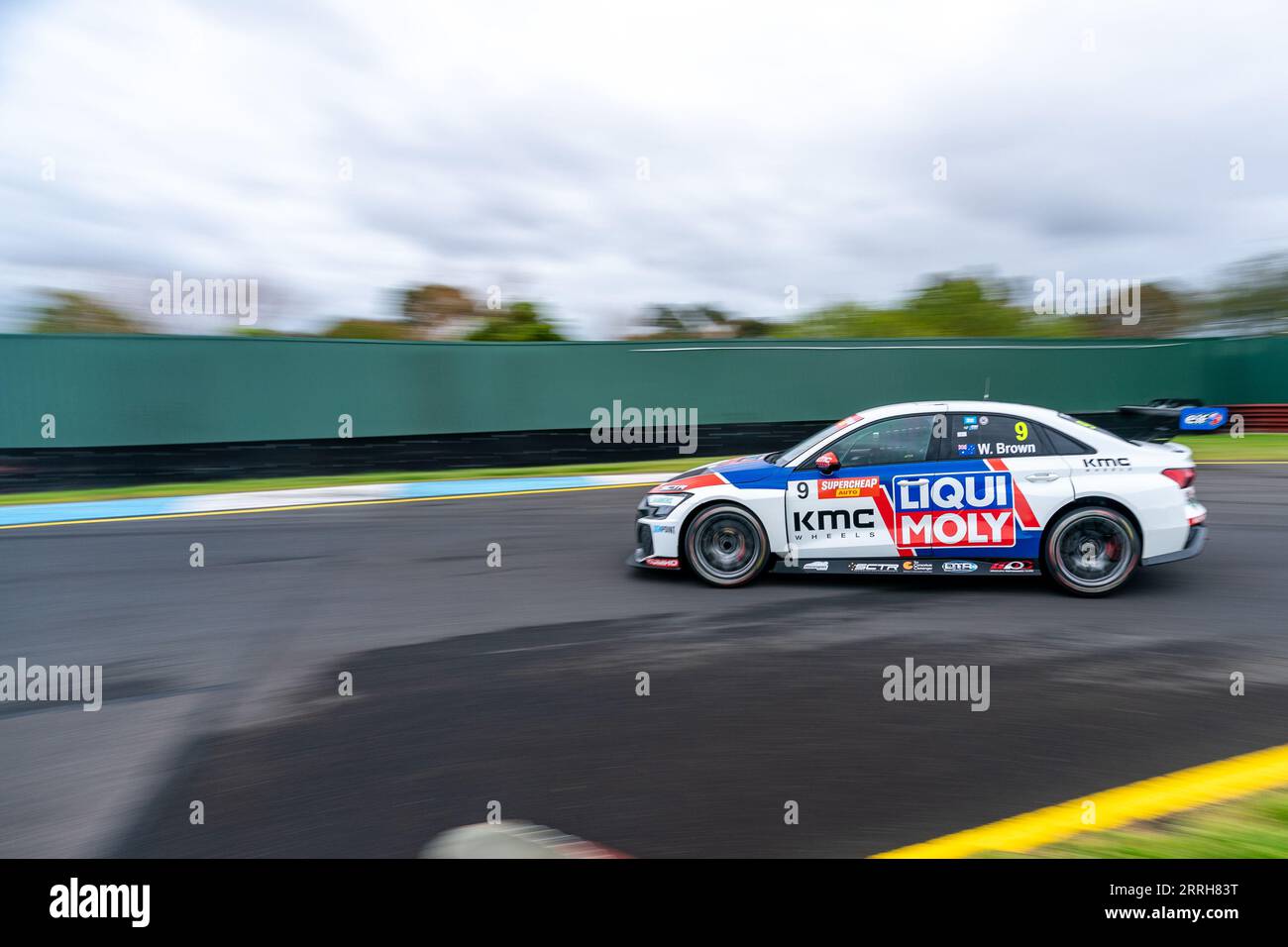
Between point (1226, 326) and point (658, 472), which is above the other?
point (1226, 326)

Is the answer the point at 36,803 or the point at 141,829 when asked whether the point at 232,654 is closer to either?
the point at 36,803

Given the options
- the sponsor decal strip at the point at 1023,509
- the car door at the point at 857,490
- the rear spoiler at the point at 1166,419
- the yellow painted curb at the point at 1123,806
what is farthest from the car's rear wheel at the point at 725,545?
the rear spoiler at the point at 1166,419

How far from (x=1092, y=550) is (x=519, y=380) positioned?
40.9 ft

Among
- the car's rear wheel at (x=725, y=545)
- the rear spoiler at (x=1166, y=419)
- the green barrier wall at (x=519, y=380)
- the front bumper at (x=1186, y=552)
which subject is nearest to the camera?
the front bumper at (x=1186, y=552)

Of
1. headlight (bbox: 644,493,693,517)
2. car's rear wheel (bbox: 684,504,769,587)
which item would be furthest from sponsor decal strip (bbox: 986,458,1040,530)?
headlight (bbox: 644,493,693,517)

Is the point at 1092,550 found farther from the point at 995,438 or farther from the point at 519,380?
the point at 519,380

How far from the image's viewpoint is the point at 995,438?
677 cm

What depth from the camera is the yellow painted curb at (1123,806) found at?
3.17 meters

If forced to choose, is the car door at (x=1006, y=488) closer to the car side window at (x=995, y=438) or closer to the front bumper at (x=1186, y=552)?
the car side window at (x=995, y=438)

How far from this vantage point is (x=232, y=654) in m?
5.73

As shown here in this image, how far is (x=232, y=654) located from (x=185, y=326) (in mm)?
12974

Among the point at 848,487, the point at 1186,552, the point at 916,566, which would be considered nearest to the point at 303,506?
the point at 848,487
